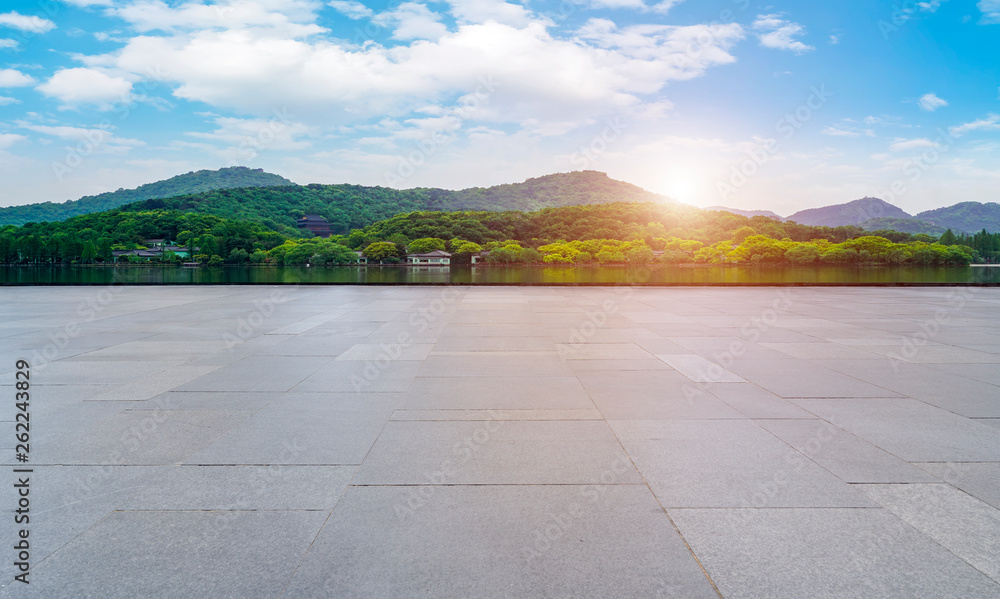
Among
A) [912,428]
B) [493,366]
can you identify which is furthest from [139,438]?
[912,428]

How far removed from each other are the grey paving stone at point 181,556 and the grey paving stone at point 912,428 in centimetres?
497

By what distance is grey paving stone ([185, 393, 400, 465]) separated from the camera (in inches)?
173

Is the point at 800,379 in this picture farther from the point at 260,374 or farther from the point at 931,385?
the point at 260,374

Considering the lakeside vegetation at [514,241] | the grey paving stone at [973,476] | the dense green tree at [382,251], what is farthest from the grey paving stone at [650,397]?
the dense green tree at [382,251]

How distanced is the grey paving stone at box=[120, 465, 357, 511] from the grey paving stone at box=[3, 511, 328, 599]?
0.12 metres

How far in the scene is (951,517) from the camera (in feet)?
11.3

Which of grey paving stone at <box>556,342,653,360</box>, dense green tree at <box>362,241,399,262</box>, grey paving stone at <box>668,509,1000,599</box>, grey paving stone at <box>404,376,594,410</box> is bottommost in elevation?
grey paving stone at <box>668,509,1000,599</box>

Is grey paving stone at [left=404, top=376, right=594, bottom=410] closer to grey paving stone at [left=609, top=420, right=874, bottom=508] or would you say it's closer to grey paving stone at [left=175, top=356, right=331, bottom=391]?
grey paving stone at [left=609, top=420, right=874, bottom=508]

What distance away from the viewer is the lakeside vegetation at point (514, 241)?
124000mm

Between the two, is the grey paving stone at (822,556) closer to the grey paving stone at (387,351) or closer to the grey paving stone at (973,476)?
the grey paving stone at (973,476)

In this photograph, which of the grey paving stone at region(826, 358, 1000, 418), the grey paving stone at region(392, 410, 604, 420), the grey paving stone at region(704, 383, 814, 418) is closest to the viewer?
the grey paving stone at region(392, 410, 604, 420)

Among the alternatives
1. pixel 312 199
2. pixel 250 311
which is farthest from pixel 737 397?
pixel 312 199

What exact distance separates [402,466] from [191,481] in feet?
5.21

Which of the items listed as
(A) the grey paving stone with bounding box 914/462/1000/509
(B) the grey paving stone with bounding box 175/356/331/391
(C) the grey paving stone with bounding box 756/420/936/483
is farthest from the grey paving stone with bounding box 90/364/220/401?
(A) the grey paving stone with bounding box 914/462/1000/509
